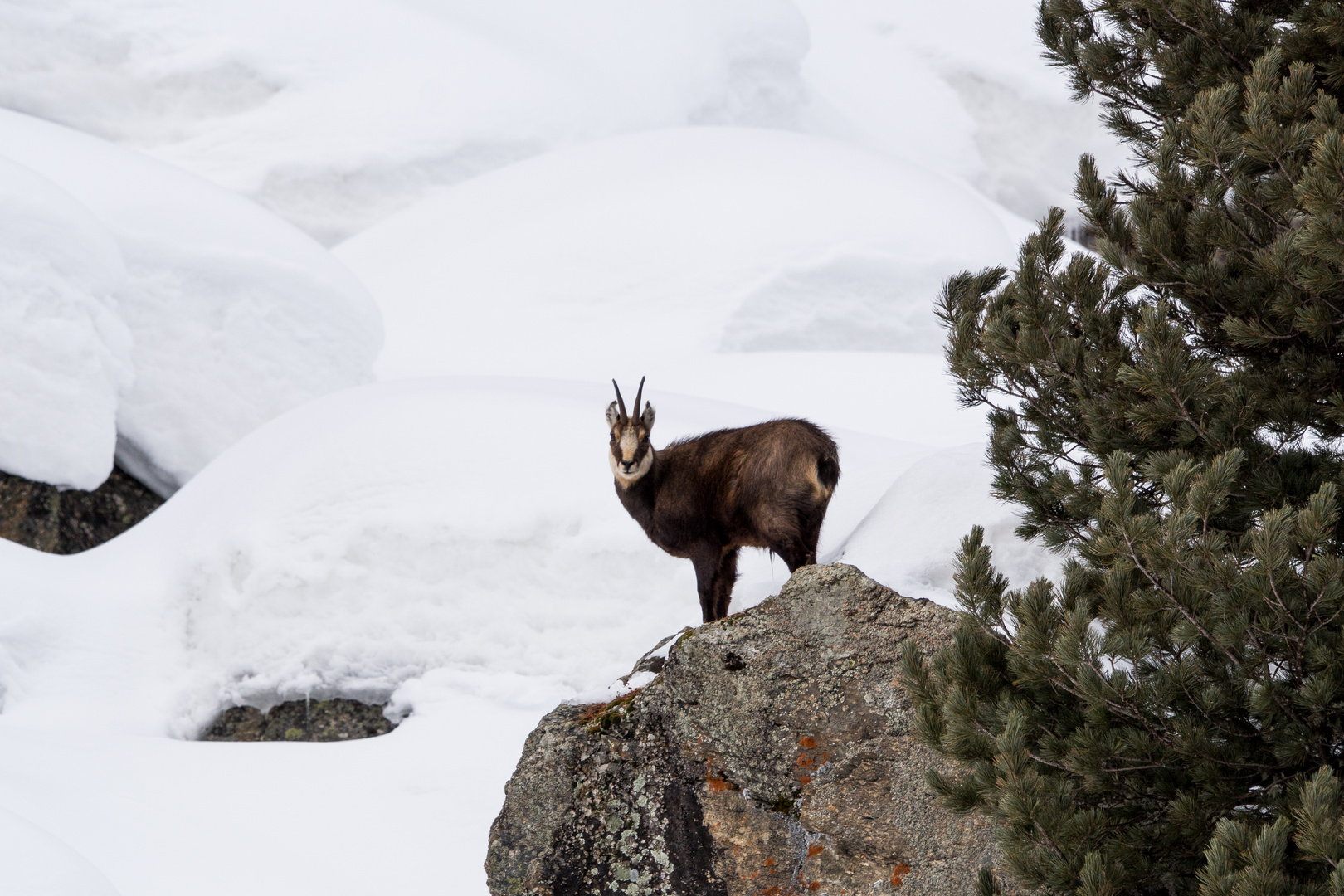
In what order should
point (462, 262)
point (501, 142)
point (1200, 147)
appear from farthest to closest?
point (501, 142)
point (462, 262)
point (1200, 147)

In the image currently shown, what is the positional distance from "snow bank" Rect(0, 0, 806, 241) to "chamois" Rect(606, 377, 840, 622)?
1824cm

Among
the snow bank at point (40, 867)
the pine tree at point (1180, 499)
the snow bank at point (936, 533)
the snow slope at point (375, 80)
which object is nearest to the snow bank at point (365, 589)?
the snow bank at point (936, 533)

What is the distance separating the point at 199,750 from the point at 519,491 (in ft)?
8.87

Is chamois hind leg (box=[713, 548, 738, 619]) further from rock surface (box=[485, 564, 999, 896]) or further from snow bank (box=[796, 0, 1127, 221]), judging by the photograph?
snow bank (box=[796, 0, 1127, 221])

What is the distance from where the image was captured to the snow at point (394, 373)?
6527 mm

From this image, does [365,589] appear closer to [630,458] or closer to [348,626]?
[348,626]

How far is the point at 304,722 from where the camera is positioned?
7672mm

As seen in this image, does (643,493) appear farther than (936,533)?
No

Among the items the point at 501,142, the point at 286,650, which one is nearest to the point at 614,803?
the point at 286,650

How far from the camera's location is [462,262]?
1809 centimetres

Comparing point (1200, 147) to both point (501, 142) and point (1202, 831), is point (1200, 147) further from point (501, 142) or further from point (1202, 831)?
point (501, 142)

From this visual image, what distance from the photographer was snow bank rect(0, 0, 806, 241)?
22938mm

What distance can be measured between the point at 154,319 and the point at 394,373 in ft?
12.0

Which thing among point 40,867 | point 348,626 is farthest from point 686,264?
point 40,867
